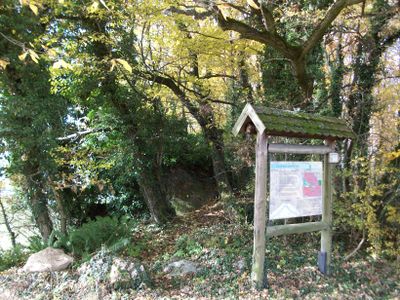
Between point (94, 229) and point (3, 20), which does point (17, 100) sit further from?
point (94, 229)

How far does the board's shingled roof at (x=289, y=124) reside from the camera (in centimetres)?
461

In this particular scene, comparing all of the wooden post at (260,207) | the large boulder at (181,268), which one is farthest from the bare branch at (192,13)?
the large boulder at (181,268)

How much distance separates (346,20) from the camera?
8.06 metres

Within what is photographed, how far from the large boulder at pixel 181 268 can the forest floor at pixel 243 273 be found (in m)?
0.11

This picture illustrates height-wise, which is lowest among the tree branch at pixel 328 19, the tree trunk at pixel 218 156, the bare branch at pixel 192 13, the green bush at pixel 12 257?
the green bush at pixel 12 257

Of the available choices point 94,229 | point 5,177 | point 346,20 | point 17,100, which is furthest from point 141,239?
point 346,20

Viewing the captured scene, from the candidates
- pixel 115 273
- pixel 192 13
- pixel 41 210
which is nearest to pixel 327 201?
pixel 115 273

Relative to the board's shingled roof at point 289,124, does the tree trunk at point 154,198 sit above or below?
below

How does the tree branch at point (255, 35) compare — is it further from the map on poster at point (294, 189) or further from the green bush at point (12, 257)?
the green bush at point (12, 257)

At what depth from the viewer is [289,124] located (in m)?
4.80

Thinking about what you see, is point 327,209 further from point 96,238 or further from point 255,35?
point 96,238

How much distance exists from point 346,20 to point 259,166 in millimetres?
5577

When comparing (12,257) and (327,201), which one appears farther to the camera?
(12,257)

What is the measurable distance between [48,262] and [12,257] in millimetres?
2053
